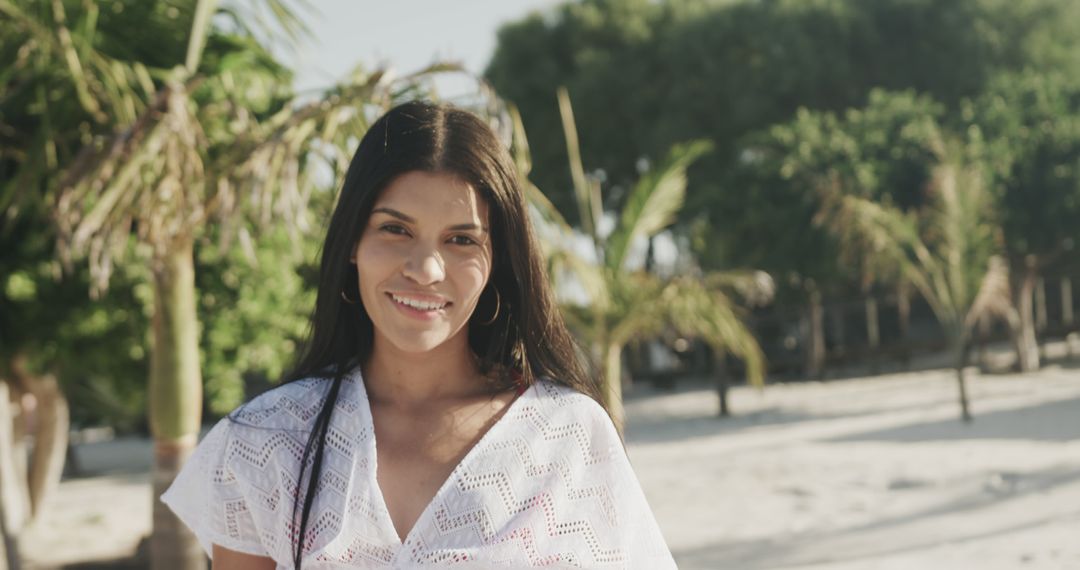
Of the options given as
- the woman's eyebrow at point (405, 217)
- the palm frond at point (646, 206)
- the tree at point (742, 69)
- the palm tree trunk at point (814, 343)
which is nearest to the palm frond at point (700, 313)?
the palm frond at point (646, 206)

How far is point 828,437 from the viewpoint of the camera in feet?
43.7

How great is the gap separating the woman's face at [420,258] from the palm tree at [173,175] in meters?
2.45

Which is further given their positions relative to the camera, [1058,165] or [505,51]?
[505,51]

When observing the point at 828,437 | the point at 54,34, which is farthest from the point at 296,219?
the point at 828,437

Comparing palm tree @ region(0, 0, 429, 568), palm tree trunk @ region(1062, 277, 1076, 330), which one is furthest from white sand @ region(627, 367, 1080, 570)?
palm tree trunk @ region(1062, 277, 1076, 330)

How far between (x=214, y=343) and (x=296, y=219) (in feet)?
8.95

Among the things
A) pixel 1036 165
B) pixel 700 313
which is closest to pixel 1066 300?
pixel 1036 165

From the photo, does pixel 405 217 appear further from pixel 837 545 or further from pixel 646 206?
pixel 837 545

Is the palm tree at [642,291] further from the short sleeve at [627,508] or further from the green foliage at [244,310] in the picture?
the short sleeve at [627,508]

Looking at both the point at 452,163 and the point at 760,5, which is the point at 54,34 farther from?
the point at 760,5

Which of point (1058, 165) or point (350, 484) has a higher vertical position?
point (1058, 165)

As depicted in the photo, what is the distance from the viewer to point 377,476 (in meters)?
1.50

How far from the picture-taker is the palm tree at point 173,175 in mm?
4020

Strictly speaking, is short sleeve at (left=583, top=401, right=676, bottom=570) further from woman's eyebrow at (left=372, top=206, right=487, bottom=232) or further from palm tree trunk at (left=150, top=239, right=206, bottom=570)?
palm tree trunk at (left=150, top=239, right=206, bottom=570)
